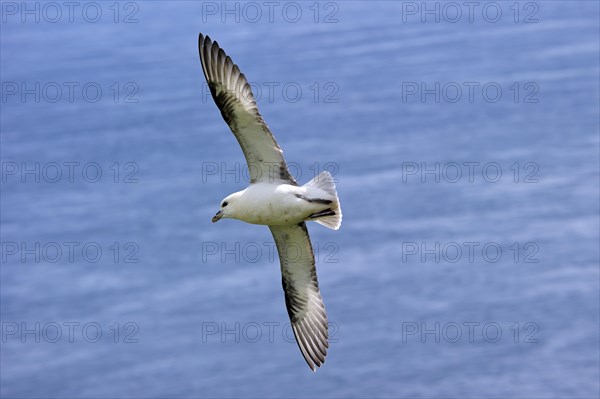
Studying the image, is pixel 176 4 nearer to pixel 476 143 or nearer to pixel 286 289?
pixel 476 143

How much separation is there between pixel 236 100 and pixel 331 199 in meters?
1.56

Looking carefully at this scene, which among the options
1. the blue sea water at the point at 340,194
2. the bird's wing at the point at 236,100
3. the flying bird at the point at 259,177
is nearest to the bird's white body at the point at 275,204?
the flying bird at the point at 259,177

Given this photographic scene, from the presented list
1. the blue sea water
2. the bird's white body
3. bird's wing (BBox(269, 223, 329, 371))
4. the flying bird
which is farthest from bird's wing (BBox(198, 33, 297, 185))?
the blue sea water

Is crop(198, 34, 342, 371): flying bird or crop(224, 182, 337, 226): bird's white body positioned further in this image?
crop(224, 182, 337, 226): bird's white body

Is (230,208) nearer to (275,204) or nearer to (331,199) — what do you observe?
(275,204)

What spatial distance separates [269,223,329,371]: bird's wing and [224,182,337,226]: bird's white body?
126 cm

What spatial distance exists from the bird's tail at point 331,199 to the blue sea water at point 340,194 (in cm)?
7958

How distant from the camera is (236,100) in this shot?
1448 centimetres

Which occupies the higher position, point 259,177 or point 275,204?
point 259,177

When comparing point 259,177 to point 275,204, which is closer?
point 275,204

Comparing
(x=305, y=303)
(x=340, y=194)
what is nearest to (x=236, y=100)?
(x=305, y=303)

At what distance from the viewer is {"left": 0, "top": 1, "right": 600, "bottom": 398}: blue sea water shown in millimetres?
102875

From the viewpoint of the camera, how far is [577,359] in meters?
102

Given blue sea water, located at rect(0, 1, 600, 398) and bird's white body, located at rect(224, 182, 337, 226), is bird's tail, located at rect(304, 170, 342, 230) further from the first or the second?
blue sea water, located at rect(0, 1, 600, 398)
